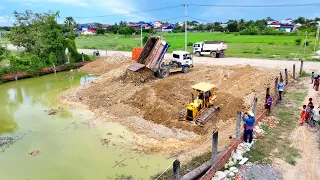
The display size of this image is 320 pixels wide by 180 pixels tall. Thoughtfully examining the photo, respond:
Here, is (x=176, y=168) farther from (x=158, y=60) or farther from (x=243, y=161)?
(x=158, y=60)

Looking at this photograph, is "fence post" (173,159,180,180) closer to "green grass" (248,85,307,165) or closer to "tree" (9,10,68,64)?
"green grass" (248,85,307,165)

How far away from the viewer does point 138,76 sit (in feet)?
65.2

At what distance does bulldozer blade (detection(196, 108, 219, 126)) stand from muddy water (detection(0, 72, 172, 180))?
9.43 feet

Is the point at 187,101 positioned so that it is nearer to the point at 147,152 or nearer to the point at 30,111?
the point at 147,152

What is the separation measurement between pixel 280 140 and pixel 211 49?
24.2 meters

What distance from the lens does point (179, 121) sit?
12.5 m

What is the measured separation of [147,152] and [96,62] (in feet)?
73.3

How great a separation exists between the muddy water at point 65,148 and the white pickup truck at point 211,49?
21.2 m

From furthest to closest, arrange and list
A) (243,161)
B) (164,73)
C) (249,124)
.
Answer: (164,73) → (249,124) → (243,161)

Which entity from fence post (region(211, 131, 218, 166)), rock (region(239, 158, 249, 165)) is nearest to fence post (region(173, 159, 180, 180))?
fence post (region(211, 131, 218, 166))

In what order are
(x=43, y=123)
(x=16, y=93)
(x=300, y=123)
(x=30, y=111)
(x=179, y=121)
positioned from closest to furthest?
(x=300, y=123) < (x=179, y=121) < (x=43, y=123) < (x=30, y=111) < (x=16, y=93)

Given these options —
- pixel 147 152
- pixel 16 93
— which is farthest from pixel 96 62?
pixel 147 152

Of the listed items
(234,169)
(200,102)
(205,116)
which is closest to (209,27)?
(200,102)

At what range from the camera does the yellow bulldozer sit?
1191 centimetres
